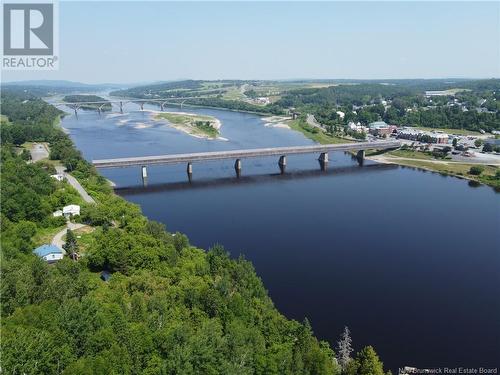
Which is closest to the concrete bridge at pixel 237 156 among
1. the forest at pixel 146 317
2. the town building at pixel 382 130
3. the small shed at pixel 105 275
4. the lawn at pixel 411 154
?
the lawn at pixel 411 154

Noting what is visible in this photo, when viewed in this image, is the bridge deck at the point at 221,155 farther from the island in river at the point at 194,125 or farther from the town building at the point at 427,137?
the island in river at the point at 194,125

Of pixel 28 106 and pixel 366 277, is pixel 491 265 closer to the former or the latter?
pixel 366 277

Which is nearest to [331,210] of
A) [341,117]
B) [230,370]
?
[230,370]

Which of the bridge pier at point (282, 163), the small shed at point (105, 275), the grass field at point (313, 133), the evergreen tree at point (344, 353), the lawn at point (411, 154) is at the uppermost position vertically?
the grass field at point (313, 133)

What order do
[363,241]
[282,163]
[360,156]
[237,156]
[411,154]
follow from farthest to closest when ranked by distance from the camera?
[411,154]
[360,156]
[282,163]
[237,156]
[363,241]

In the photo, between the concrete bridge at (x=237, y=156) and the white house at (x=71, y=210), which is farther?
the concrete bridge at (x=237, y=156)

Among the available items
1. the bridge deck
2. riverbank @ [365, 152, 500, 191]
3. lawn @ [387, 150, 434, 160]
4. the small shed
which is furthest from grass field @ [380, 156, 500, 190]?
the small shed

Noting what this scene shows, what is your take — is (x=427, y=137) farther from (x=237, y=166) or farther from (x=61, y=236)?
(x=61, y=236)

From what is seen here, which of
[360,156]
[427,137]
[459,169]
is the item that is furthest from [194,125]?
[459,169]
